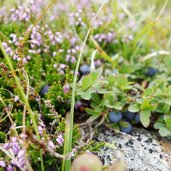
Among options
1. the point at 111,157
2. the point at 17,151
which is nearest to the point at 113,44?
the point at 111,157

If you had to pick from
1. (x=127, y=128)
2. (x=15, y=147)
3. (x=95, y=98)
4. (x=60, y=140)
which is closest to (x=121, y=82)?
(x=95, y=98)

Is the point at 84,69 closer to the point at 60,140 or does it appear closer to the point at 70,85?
the point at 70,85

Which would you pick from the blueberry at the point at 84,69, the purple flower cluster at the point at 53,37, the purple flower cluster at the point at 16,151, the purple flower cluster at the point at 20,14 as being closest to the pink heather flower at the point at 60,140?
the purple flower cluster at the point at 16,151

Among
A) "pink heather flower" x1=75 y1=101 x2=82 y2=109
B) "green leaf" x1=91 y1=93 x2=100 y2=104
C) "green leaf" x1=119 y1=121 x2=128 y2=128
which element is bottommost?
"green leaf" x1=119 y1=121 x2=128 y2=128

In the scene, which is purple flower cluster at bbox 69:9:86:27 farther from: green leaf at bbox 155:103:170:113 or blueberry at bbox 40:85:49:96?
green leaf at bbox 155:103:170:113

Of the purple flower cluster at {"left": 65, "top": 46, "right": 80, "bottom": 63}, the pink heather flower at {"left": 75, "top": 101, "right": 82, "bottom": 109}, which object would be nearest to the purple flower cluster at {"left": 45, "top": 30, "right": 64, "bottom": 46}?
the purple flower cluster at {"left": 65, "top": 46, "right": 80, "bottom": 63}

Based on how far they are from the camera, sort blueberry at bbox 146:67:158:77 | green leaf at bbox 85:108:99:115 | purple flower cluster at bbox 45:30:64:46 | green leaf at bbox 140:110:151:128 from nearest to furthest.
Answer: green leaf at bbox 140:110:151:128 → green leaf at bbox 85:108:99:115 → purple flower cluster at bbox 45:30:64:46 → blueberry at bbox 146:67:158:77
